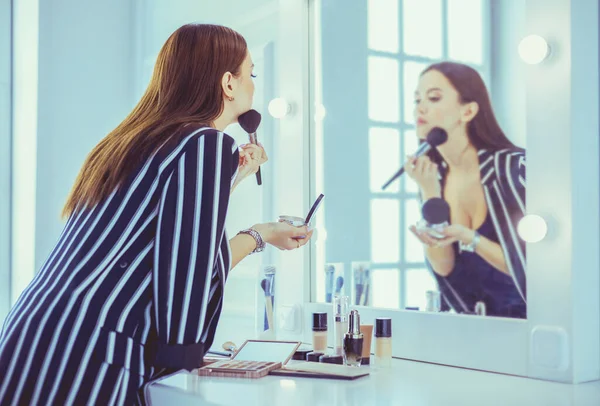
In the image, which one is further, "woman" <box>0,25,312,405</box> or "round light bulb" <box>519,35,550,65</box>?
"round light bulb" <box>519,35,550,65</box>

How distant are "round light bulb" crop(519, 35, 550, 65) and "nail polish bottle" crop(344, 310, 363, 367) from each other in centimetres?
61

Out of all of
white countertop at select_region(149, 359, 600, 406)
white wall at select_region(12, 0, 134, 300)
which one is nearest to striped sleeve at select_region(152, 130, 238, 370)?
white countertop at select_region(149, 359, 600, 406)

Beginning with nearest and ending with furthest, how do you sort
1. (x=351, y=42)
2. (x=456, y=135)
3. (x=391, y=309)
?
1. (x=456, y=135)
2. (x=391, y=309)
3. (x=351, y=42)

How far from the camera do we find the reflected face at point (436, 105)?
1.53 metres

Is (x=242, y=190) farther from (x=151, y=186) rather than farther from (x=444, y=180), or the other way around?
(x=151, y=186)

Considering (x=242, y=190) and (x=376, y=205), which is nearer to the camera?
(x=376, y=205)

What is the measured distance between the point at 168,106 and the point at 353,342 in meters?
0.61

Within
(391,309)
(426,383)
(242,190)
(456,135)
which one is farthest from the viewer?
(242,190)

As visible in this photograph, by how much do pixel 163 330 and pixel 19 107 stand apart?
1.91 meters

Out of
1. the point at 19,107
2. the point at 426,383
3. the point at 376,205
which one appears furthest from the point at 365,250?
the point at 19,107

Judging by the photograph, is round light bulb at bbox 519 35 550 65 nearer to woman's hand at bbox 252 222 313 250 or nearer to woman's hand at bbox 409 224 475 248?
woman's hand at bbox 409 224 475 248

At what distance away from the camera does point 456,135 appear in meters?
1.52

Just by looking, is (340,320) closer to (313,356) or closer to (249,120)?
(313,356)

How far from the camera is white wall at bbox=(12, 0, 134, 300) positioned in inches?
105
